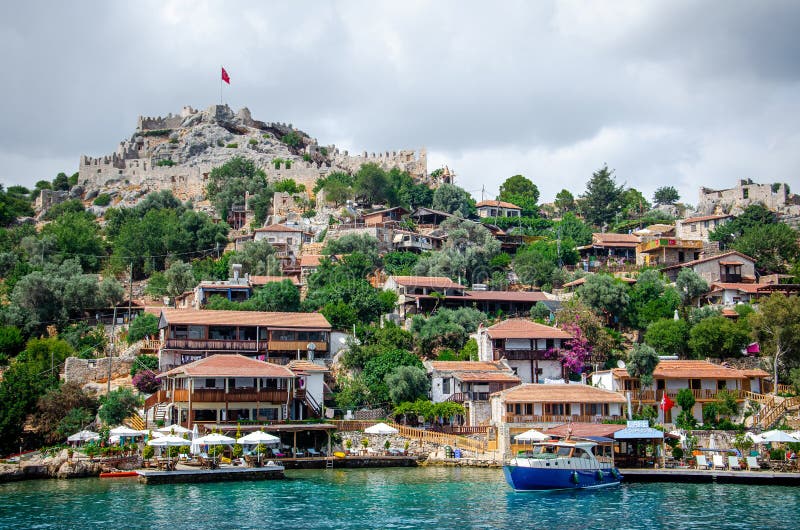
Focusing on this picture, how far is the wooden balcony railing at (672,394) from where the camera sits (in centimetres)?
5241

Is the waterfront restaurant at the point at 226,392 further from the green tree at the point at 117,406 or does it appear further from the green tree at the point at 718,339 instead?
the green tree at the point at 718,339

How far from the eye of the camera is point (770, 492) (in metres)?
37.6

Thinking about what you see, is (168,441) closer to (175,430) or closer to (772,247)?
(175,430)

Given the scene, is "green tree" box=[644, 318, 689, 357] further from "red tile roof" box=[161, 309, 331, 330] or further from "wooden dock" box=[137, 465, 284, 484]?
"wooden dock" box=[137, 465, 284, 484]

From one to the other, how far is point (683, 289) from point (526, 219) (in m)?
31.9

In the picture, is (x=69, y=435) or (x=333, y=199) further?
(x=333, y=199)

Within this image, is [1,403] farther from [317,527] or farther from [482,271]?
[482,271]

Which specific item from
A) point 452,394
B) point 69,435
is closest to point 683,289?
point 452,394

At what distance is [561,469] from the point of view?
39.4 metres

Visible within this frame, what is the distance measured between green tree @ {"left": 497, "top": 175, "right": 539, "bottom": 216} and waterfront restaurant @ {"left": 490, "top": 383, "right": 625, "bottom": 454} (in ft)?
191

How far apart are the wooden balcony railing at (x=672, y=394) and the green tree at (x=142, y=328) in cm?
3256

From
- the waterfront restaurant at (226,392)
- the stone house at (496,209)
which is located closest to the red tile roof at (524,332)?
the waterfront restaurant at (226,392)

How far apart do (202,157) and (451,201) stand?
41.6m

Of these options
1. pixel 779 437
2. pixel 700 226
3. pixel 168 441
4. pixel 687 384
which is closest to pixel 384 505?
pixel 168 441
